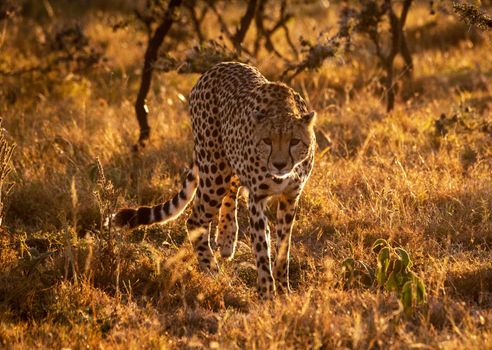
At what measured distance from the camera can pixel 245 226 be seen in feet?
20.1

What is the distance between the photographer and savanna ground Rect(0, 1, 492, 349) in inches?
161

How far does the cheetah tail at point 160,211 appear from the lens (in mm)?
5168

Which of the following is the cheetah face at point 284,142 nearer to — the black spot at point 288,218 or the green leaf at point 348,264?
the black spot at point 288,218

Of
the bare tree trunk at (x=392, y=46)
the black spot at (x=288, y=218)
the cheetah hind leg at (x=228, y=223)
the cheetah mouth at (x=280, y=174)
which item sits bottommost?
the cheetah hind leg at (x=228, y=223)

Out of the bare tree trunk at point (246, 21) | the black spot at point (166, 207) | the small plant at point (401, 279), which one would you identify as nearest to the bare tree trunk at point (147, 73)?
the bare tree trunk at point (246, 21)

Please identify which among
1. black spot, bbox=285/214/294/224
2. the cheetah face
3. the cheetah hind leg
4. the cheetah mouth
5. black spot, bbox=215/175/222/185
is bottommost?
the cheetah hind leg

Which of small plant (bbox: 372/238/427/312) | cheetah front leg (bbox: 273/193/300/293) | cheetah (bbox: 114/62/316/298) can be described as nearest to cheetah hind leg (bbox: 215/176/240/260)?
cheetah (bbox: 114/62/316/298)

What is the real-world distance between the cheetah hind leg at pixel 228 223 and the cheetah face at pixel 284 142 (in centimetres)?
103

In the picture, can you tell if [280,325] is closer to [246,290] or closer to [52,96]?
[246,290]

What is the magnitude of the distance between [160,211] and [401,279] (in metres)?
1.74

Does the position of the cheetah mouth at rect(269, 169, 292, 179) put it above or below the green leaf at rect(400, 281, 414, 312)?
above

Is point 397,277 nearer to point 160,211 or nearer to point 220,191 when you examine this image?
point 220,191

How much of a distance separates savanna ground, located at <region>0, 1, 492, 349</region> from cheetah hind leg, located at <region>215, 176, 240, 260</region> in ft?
0.38

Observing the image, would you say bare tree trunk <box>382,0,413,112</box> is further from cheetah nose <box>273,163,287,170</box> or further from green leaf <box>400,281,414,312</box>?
green leaf <box>400,281,414,312</box>
